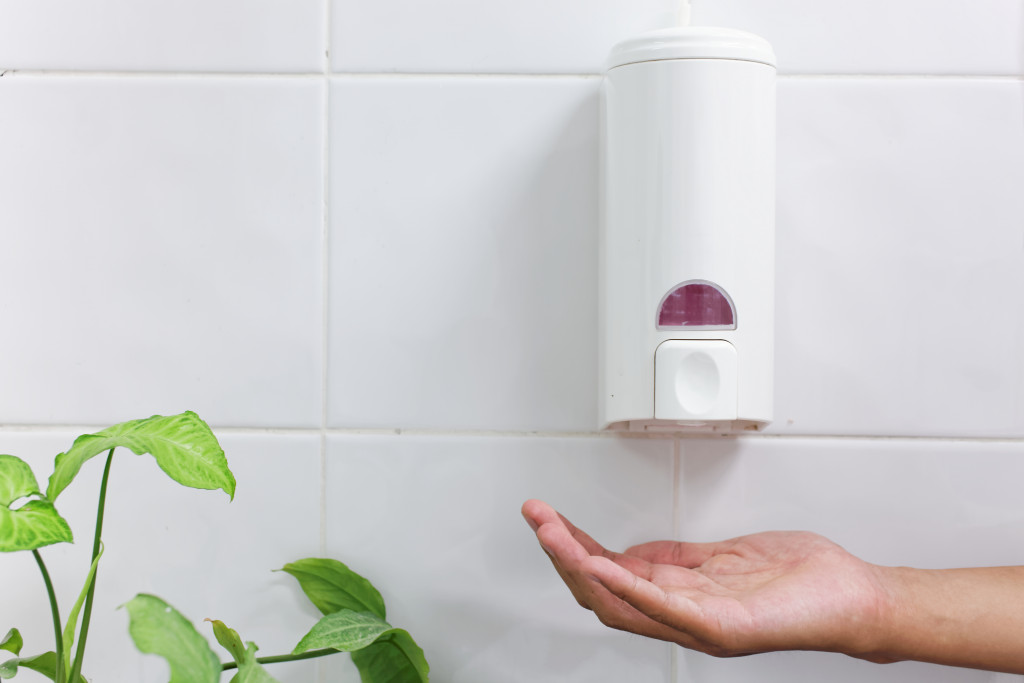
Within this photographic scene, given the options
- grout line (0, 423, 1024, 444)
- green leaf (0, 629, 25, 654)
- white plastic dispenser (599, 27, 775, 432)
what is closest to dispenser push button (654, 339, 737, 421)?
white plastic dispenser (599, 27, 775, 432)

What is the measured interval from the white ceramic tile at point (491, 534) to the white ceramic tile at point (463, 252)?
0.03 m

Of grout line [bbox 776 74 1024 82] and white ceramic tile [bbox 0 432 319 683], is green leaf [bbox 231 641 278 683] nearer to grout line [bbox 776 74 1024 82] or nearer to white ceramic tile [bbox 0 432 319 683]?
white ceramic tile [bbox 0 432 319 683]

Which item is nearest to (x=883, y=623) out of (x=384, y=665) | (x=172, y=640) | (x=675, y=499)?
(x=675, y=499)

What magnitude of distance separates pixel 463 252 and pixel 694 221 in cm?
23

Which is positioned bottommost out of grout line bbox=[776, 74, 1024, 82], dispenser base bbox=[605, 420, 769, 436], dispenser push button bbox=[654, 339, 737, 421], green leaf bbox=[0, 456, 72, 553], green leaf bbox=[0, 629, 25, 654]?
green leaf bbox=[0, 629, 25, 654]

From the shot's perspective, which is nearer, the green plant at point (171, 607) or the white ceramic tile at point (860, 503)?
the green plant at point (171, 607)

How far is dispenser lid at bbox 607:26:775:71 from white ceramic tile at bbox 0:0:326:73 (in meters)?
0.32

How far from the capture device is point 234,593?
689 millimetres

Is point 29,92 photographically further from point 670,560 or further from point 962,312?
point 962,312

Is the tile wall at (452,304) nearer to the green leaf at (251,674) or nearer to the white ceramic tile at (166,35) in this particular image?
the white ceramic tile at (166,35)

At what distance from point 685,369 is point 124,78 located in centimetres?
61

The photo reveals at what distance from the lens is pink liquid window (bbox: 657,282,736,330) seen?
1.90ft

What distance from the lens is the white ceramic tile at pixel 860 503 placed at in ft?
2.21

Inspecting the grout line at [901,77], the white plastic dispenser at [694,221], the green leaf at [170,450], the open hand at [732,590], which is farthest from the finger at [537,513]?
the grout line at [901,77]
